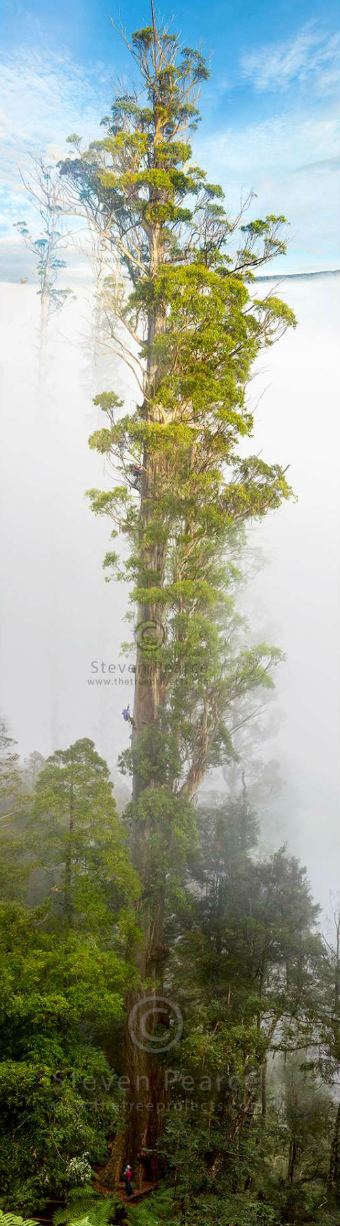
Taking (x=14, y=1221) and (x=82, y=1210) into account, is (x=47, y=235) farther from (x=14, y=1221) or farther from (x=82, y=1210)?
(x=14, y=1221)

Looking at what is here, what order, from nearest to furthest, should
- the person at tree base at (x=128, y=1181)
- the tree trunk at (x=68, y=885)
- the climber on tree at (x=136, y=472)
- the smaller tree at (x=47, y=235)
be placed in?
the tree trunk at (x=68, y=885) → the person at tree base at (x=128, y=1181) → the climber on tree at (x=136, y=472) → the smaller tree at (x=47, y=235)

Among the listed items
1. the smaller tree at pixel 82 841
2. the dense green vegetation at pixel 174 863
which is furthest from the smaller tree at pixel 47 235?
the smaller tree at pixel 82 841

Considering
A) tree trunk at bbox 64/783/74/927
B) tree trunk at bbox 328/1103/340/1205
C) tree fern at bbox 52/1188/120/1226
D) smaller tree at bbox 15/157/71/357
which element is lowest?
tree trunk at bbox 328/1103/340/1205

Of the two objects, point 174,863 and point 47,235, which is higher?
point 47,235

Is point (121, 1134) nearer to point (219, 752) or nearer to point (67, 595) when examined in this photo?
point (219, 752)

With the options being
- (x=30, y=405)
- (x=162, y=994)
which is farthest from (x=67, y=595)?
(x=162, y=994)

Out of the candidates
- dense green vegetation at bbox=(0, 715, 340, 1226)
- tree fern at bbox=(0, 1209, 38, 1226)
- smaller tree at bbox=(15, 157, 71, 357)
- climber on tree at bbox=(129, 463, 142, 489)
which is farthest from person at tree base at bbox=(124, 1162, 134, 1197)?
smaller tree at bbox=(15, 157, 71, 357)

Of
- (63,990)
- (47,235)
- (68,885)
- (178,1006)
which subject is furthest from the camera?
(47,235)

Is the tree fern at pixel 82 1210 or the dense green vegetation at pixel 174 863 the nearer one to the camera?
the tree fern at pixel 82 1210

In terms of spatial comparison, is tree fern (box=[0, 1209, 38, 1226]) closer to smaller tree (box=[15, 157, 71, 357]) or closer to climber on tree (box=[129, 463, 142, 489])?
climber on tree (box=[129, 463, 142, 489])

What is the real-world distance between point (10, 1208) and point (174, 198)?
1406 centimetres

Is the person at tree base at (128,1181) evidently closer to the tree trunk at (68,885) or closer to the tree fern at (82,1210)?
the tree fern at (82,1210)

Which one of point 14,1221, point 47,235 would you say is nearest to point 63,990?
point 14,1221

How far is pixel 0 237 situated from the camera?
26.0 metres
